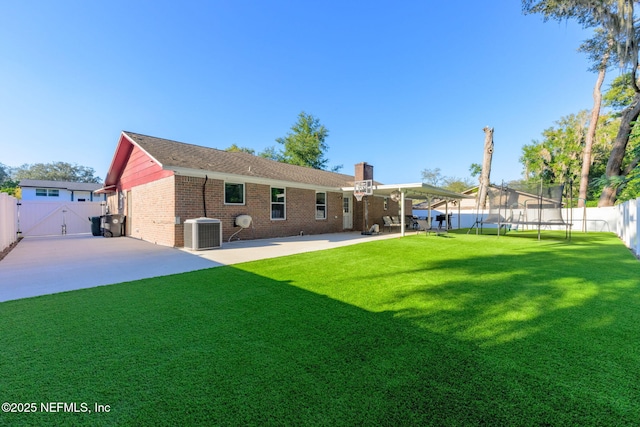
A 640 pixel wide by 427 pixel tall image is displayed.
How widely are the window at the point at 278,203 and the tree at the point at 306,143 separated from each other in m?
20.5

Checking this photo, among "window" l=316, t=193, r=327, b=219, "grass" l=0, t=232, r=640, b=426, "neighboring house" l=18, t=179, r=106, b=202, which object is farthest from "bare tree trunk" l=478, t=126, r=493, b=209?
"neighboring house" l=18, t=179, r=106, b=202

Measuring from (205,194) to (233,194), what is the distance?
1.11m

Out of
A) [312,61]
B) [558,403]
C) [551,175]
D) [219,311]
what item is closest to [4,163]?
[312,61]

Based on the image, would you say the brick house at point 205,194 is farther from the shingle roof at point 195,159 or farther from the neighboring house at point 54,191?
the neighboring house at point 54,191

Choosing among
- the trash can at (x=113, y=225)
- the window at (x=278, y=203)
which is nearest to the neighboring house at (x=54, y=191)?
the trash can at (x=113, y=225)

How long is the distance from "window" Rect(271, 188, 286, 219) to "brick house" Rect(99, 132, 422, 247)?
0.04m

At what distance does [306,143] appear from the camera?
31.8 metres

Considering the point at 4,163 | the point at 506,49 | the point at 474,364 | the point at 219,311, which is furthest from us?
the point at 4,163

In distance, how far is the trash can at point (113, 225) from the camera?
12.0m

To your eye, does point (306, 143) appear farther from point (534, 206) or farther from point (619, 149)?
point (619, 149)

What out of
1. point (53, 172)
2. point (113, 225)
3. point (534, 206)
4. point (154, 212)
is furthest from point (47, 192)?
point (534, 206)

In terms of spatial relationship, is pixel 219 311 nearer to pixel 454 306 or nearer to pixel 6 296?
pixel 454 306

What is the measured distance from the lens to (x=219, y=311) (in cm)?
320

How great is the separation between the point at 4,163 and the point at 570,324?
73389mm
